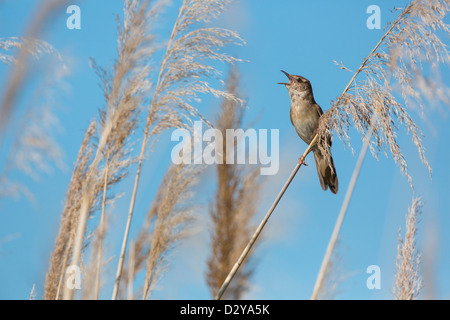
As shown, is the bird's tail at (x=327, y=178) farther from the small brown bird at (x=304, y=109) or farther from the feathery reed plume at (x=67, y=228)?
the feathery reed plume at (x=67, y=228)

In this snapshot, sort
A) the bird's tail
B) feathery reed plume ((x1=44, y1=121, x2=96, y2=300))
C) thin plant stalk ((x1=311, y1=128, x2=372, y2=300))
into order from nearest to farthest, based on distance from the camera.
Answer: thin plant stalk ((x1=311, y1=128, x2=372, y2=300)) < feathery reed plume ((x1=44, y1=121, x2=96, y2=300)) < the bird's tail

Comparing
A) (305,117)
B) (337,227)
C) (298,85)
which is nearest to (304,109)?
(305,117)

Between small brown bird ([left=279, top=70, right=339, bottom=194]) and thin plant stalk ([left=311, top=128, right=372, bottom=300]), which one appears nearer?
thin plant stalk ([left=311, top=128, right=372, bottom=300])

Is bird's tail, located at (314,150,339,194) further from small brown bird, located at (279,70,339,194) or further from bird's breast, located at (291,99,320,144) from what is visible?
bird's breast, located at (291,99,320,144)

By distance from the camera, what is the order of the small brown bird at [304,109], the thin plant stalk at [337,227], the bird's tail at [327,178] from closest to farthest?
1. the thin plant stalk at [337,227]
2. the bird's tail at [327,178]
3. the small brown bird at [304,109]

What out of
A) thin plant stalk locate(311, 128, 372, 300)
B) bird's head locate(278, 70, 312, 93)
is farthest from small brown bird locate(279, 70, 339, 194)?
thin plant stalk locate(311, 128, 372, 300)

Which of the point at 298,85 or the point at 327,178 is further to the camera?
the point at 298,85

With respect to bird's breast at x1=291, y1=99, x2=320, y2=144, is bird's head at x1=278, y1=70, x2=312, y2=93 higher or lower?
higher

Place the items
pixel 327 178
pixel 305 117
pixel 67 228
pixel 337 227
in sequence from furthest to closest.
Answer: pixel 305 117 < pixel 327 178 < pixel 67 228 < pixel 337 227

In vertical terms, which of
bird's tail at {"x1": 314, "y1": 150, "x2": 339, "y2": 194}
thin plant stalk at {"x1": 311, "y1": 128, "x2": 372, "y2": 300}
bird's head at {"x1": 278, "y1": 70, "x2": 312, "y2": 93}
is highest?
bird's head at {"x1": 278, "y1": 70, "x2": 312, "y2": 93}

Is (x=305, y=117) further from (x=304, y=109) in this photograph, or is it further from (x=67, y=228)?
(x=67, y=228)

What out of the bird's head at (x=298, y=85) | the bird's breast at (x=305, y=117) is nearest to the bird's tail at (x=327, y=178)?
the bird's breast at (x=305, y=117)
